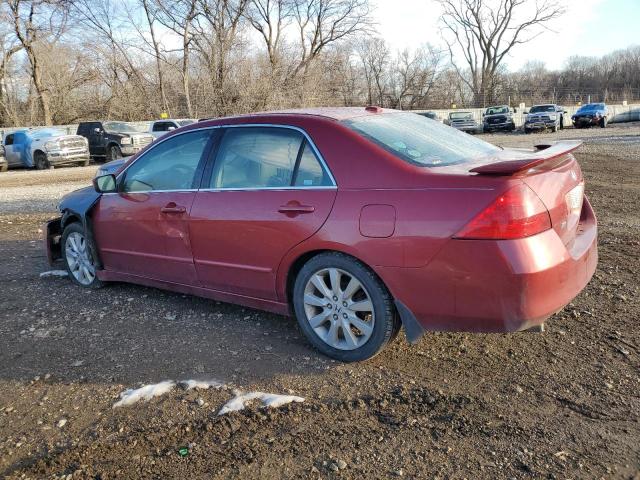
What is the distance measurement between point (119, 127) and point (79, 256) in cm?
1976

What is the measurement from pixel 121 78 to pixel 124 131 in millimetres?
19577

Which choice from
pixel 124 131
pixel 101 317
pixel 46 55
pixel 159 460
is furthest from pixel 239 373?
pixel 46 55

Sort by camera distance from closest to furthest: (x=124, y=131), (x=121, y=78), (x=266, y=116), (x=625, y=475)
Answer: (x=625, y=475), (x=266, y=116), (x=124, y=131), (x=121, y=78)

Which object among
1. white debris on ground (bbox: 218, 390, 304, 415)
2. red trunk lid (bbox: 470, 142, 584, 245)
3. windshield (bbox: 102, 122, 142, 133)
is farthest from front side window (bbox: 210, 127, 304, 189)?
windshield (bbox: 102, 122, 142, 133)

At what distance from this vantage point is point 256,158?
384 centimetres

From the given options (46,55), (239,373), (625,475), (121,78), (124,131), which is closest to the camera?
(625,475)

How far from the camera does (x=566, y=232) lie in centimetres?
315

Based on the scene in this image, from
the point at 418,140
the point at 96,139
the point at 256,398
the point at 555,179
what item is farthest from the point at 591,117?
the point at 256,398

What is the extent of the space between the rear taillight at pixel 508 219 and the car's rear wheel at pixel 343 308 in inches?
26.9

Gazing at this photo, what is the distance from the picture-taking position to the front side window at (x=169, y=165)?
4.21 m

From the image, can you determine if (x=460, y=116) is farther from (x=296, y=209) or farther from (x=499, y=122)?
(x=296, y=209)

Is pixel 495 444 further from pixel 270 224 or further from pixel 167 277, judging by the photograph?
pixel 167 277

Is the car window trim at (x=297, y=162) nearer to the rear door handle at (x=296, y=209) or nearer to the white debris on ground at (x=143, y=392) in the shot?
the rear door handle at (x=296, y=209)

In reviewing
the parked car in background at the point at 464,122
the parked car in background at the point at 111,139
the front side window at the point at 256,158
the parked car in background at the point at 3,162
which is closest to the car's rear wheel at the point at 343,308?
the front side window at the point at 256,158
